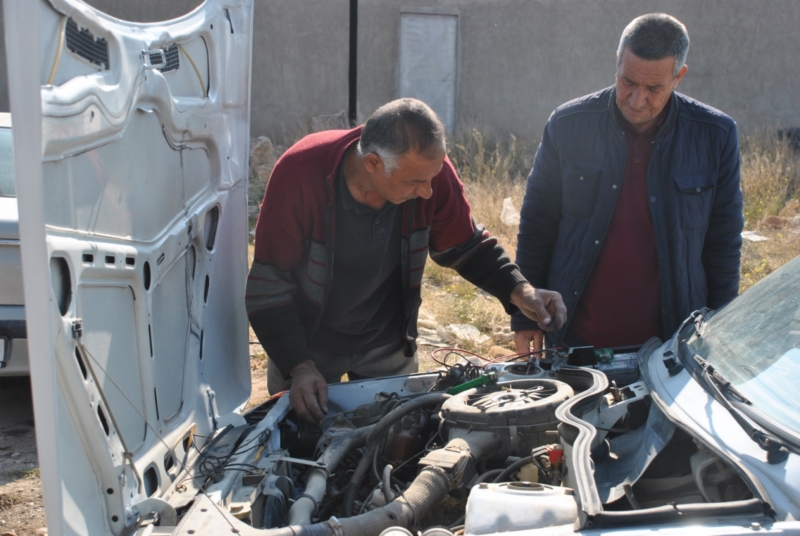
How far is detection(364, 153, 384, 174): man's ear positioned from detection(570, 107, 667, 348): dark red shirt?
1.06m

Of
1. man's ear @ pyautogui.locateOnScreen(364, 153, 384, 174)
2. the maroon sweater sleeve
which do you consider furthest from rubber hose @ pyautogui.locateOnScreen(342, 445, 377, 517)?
the maroon sweater sleeve

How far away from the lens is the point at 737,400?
1.95 metres

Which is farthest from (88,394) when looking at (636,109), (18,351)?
(18,351)

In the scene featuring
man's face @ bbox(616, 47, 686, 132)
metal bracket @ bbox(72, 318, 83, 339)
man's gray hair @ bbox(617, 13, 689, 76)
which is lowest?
metal bracket @ bbox(72, 318, 83, 339)

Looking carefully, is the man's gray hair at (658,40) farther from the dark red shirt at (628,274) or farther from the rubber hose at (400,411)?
the rubber hose at (400,411)

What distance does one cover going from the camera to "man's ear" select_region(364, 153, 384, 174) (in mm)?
2660

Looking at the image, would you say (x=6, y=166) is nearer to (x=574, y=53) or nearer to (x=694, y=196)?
(x=694, y=196)

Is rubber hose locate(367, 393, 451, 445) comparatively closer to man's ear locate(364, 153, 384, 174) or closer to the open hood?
the open hood

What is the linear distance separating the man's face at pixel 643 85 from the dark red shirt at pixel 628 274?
0.40ft

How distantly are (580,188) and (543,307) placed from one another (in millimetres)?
563

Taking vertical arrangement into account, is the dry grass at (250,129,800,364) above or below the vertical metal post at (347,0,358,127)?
below

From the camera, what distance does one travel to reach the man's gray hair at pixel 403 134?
260 centimetres

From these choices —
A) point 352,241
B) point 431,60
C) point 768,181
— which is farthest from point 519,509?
point 431,60

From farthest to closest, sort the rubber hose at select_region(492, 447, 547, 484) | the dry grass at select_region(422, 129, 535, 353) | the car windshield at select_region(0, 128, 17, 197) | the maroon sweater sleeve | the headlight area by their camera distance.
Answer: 1. the dry grass at select_region(422, 129, 535, 353)
2. the car windshield at select_region(0, 128, 17, 197)
3. the maroon sweater sleeve
4. the rubber hose at select_region(492, 447, 547, 484)
5. the headlight area
